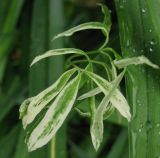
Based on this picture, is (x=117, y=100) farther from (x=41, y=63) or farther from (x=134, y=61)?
(x=41, y=63)

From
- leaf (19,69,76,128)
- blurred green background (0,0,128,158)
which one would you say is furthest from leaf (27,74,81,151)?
blurred green background (0,0,128,158)

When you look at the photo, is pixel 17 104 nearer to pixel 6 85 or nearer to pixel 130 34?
pixel 6 85

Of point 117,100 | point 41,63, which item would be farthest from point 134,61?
point 41,63

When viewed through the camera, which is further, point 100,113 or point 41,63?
point 41,63

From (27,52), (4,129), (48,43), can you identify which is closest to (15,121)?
(4,129)

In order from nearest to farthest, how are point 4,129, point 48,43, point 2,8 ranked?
1. point 48,43
2. point 2,8
3. point 4,129

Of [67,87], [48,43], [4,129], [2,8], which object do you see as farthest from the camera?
[4,129]
